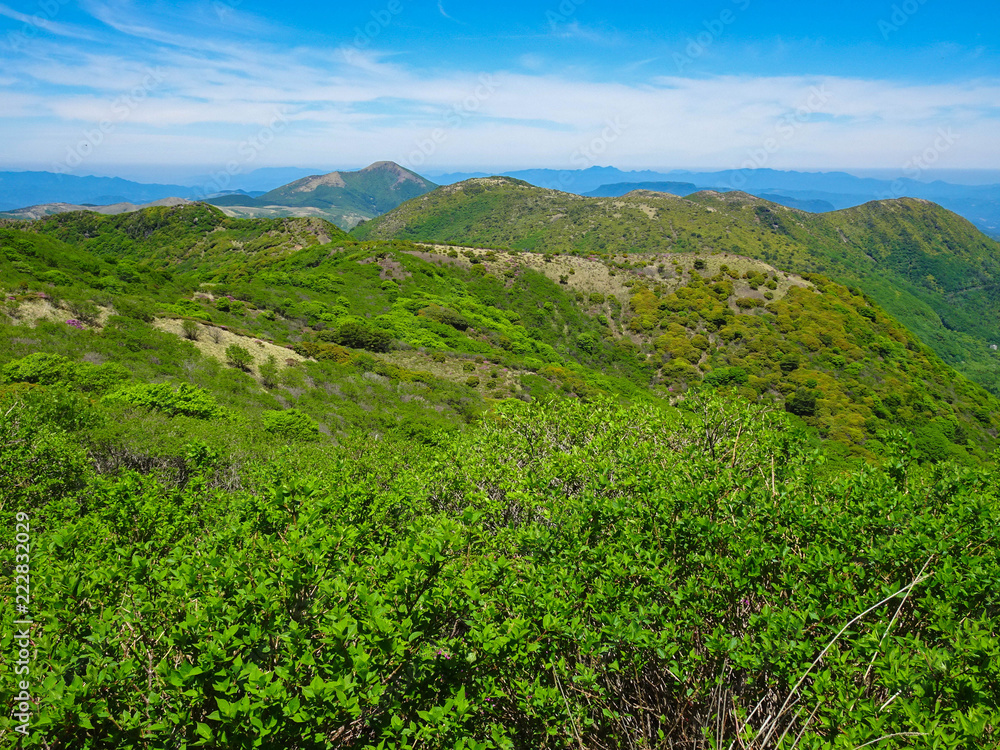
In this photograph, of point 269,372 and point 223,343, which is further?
point 223,343

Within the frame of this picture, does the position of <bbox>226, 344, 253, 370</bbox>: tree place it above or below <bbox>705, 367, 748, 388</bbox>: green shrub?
above

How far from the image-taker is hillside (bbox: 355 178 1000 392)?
139 m

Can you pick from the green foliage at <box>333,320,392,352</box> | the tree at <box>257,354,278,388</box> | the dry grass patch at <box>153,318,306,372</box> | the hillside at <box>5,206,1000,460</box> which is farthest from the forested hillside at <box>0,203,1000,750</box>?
the green foliage at <box>333,320,392,352</box>

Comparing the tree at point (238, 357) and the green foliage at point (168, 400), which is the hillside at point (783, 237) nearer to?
the tree at point (238, 357)

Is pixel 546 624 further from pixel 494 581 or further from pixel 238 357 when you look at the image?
pixel 238 357

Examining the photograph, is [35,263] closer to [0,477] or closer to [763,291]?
[0,477]

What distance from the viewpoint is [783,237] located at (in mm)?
164750

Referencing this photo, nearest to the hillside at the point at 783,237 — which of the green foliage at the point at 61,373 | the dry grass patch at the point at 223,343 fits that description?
the dry grass patch at the point at 223,343

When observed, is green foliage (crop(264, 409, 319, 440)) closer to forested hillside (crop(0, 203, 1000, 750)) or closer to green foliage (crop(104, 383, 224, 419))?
forested hillside (crop(0, 203, 1000, 750))

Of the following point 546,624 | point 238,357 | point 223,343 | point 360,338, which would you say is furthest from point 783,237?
point 546,624

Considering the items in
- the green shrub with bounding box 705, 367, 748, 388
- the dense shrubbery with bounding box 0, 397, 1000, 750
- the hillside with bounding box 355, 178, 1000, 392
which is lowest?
the green shrub with bounding box 705, 367, 748, 388

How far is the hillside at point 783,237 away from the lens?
139250 millimetres

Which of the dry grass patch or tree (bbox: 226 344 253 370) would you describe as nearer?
tree (bbox: 226 344 253 370)

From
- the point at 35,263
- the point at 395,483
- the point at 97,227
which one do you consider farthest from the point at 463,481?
the point at 97,227
